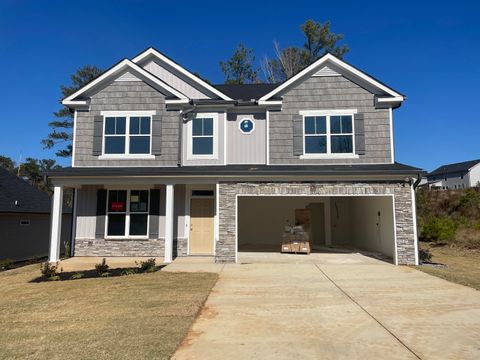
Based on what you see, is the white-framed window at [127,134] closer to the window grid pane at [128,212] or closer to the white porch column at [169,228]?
the window grid pane at [128,212]

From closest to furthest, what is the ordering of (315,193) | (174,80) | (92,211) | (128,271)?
(128,271)
(315,193)
(92,211)
(174,80)

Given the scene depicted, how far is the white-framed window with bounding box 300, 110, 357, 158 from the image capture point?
13734 mm

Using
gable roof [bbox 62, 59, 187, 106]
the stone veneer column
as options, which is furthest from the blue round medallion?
the stone veneer column

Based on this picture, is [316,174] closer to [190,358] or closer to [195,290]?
[195,290]

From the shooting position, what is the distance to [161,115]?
14.1m

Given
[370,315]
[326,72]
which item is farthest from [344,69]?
[370,315]

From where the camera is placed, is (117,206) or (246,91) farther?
(246,91)

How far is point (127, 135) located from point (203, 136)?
9.42 ft

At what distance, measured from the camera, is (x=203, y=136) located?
14047 mm

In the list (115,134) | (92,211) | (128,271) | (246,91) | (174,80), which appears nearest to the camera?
(128,271)

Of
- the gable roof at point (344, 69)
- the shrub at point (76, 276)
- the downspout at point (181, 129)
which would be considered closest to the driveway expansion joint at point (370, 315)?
the shrub at point (76, 276)

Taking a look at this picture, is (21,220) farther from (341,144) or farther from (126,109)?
(341,144)

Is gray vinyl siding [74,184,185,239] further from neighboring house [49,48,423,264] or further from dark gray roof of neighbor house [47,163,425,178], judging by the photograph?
dark gray roof of neighbor house [47,163,425,178]

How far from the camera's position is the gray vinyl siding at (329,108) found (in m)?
13.6
